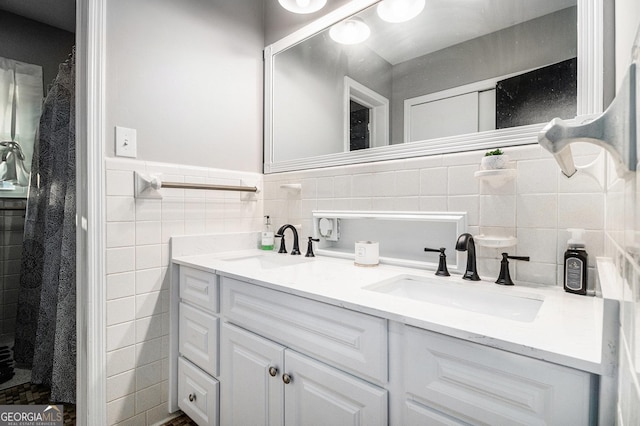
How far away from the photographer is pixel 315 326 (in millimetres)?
866

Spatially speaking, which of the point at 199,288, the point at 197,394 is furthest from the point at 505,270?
the point at 197,394

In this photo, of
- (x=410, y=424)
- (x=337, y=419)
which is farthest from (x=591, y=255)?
(x=337, y=419)

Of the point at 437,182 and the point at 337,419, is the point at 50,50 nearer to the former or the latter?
the point at 437,182

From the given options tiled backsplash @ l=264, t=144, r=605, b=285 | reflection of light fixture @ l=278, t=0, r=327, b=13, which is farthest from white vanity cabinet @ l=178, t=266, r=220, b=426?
reflection of light fixture @ l=278, t=0, r=327, b=13

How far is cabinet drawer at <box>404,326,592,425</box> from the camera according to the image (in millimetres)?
513

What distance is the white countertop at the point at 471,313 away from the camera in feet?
1.76

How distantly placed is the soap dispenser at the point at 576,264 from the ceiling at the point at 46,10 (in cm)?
299

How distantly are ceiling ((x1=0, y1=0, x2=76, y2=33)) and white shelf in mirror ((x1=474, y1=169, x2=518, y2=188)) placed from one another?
268 cm

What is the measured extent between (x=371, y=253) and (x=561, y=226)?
2.10ft

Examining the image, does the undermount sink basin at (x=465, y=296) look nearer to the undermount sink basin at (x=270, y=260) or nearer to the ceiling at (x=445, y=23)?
the undermount sink basin at (x=270, y=260)

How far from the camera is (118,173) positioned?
50.6 inches

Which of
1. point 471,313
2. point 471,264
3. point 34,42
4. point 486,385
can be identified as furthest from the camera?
point 34,42

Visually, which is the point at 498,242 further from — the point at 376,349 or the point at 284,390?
the point at 284,390

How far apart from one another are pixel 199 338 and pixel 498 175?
4.25 ft
